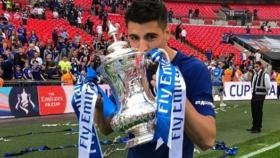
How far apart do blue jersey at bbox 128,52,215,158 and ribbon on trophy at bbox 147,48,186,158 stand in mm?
235

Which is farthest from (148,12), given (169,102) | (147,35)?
(169,102)

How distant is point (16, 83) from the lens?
1667cm

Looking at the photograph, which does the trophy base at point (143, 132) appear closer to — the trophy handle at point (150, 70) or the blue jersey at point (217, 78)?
the trophy handle at point (150, 70)

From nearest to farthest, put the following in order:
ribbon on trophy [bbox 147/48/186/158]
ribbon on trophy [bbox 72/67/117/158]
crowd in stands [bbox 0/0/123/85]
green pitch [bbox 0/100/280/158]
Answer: ribbon on trophy [bbox 147/48/186/158] < ribbon on trophy [bbox 72/67/117/158] < green pitch [bbox 0/100/280/158] < crowd in stands [bbox 0/0/123/85]

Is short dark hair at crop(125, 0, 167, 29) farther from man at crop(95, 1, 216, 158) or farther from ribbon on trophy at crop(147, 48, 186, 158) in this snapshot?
ribbon on trophy at crop(147, 48, 186, 158)

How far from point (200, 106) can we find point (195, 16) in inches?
1832

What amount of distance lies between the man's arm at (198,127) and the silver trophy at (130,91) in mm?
158

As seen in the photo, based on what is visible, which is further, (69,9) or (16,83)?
(69,9)

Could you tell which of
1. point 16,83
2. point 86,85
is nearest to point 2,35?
point 16,83

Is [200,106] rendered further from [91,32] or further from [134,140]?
[91,32]

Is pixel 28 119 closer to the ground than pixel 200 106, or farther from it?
Result: closer to the ground

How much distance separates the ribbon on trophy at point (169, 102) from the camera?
2.35m

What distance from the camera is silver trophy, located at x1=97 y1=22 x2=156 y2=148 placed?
2422 mm

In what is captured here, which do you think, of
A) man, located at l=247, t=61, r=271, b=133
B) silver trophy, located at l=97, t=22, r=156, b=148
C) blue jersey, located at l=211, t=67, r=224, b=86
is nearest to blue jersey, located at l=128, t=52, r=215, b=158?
silver trophy, located at l=97, t=22, r=156, b=148
